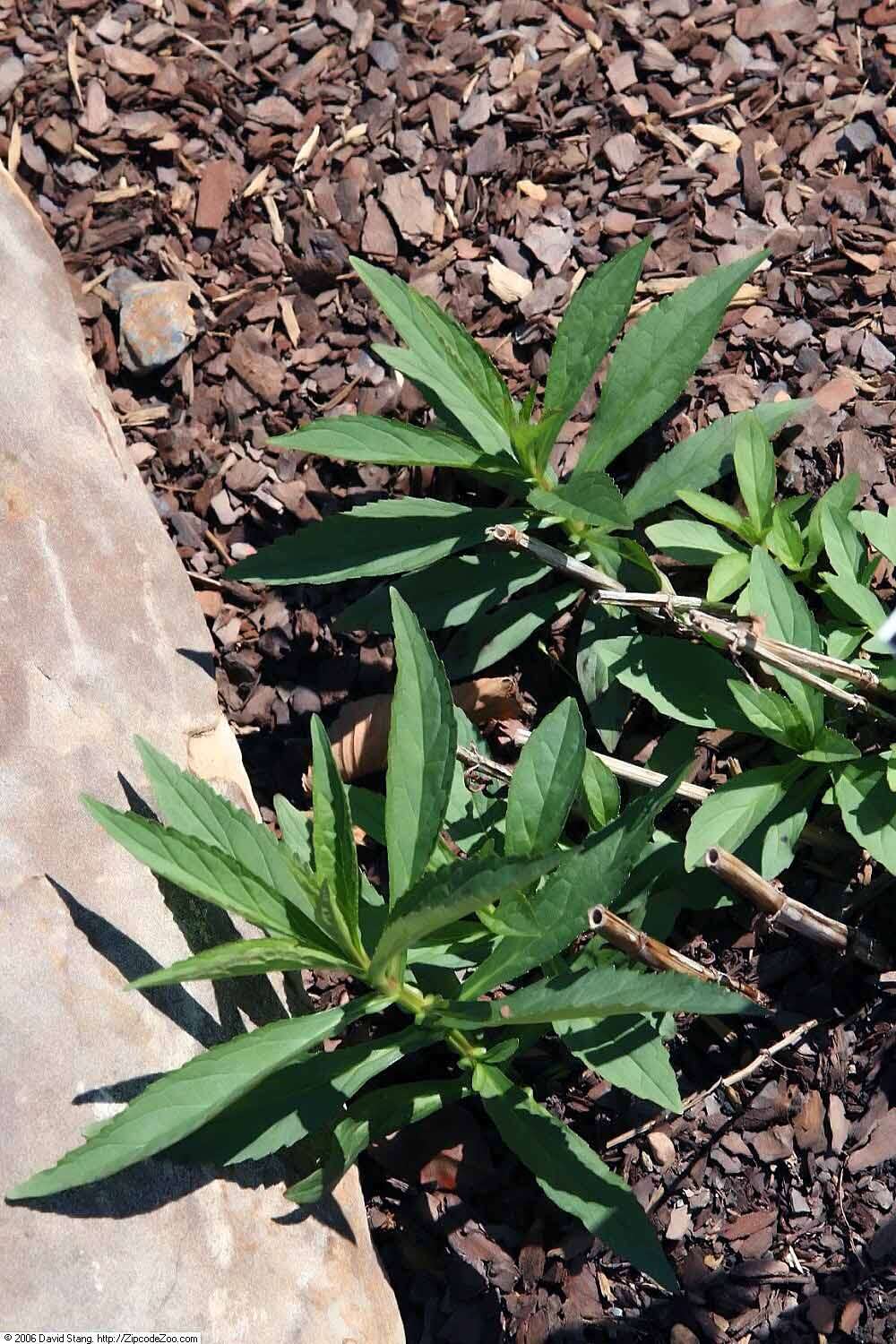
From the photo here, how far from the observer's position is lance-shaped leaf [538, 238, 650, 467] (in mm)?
2812

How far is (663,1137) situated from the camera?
281 cm

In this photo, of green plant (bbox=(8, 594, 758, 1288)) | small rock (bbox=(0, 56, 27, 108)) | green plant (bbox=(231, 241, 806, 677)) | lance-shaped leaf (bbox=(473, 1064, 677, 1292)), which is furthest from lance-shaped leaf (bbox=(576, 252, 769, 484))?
small rock (bbox=(0, 56, 27, 108))

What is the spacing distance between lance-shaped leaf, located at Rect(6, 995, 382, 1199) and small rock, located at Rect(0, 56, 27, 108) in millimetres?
3190

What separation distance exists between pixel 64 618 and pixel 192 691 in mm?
385

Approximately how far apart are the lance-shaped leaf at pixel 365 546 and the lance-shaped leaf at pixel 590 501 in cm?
31

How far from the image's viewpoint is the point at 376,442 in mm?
2787

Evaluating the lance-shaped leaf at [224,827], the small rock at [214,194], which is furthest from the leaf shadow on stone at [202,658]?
the small rock at [214,194]

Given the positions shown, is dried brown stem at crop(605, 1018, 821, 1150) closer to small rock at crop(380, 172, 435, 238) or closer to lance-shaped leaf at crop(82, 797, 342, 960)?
lance-shaped leaf at crop(82, 797, 342, 960)

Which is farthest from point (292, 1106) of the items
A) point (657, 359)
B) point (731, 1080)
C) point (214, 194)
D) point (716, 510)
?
point (214, 194)

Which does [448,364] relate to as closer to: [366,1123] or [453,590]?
[453,590]

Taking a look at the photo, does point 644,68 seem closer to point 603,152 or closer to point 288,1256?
point 603,152

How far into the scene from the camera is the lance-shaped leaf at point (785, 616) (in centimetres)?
261

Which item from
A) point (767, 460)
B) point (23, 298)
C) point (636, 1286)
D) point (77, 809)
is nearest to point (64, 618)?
point (77, 809)

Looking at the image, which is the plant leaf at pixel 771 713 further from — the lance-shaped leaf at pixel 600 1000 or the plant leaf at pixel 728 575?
the lance-shaped leaf at pixel 600 1000
